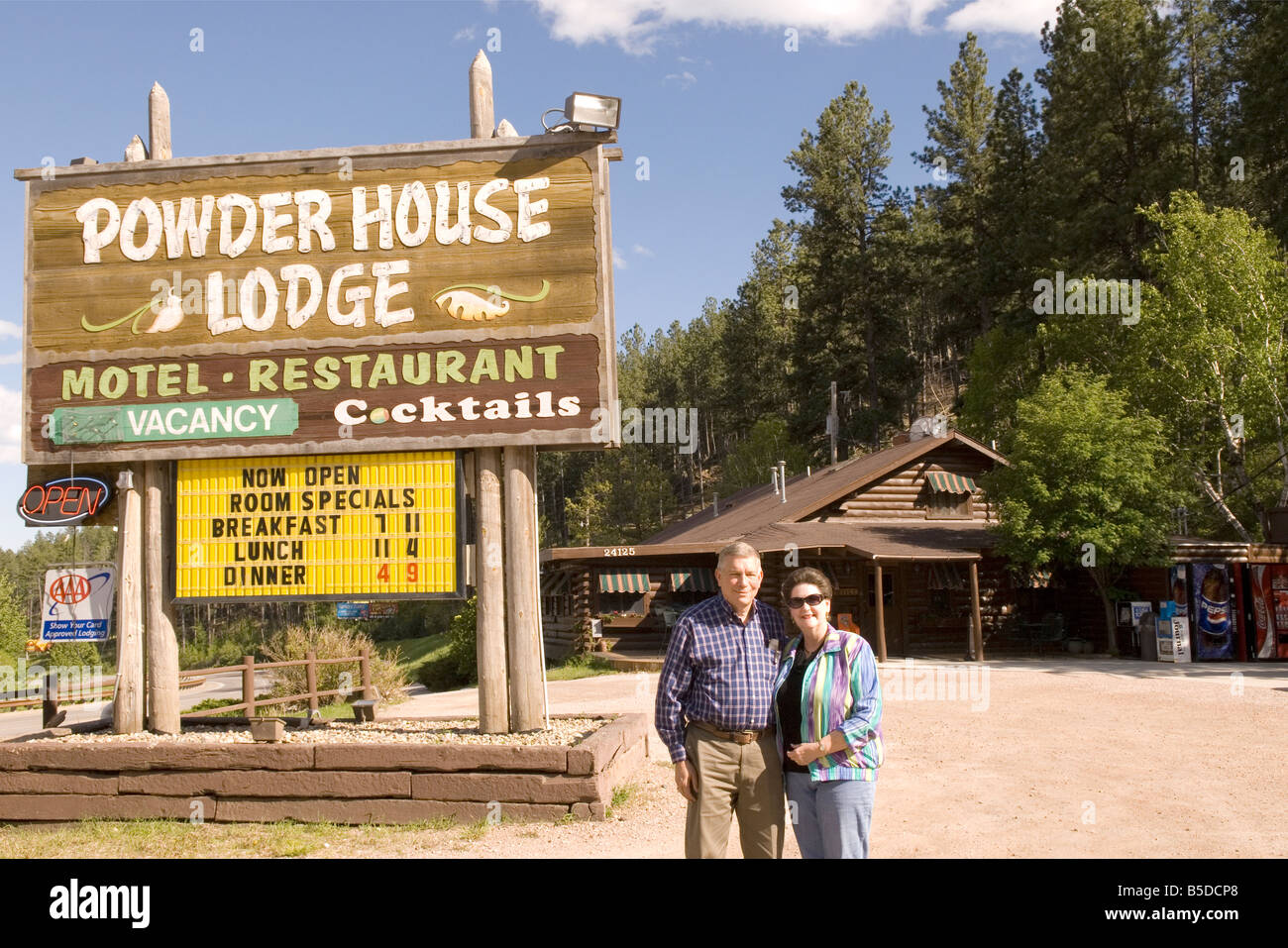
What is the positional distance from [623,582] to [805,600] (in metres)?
21.6

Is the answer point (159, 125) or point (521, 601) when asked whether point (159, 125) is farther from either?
point (521, 601)

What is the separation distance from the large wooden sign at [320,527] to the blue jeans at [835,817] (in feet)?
15.6

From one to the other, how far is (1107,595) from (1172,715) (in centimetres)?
984

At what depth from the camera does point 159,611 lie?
891cm

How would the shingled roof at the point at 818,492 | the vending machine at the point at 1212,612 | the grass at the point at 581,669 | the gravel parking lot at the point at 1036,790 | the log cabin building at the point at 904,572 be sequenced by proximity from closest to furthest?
1. the gravel parking lot at the point at 1036,790
2. the vending machine at the point at 1212,612
3. the log cabin building at the point at 904,572
4. the grass at the point at 581,669
5. the shingled roof at the point at 818,492

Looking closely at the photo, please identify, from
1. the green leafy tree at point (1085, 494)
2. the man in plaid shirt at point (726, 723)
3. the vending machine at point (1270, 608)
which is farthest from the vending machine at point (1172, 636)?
the man in plaid shirt at point (726, 723)

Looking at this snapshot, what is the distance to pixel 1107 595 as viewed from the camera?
21844 mm

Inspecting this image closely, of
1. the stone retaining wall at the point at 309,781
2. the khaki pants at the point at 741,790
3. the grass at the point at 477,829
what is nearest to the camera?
the khaki pants at the point at 741,790

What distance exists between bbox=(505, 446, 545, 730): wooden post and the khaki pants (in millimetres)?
3953

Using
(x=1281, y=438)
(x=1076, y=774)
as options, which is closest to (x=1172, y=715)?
(x=1076, y=774)

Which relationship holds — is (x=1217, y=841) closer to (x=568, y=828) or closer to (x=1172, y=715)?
(x=568, y=828)

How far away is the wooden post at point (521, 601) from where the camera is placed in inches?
334

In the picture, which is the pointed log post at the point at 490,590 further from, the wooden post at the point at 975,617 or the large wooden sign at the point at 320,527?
the wooden post at the point at 975,617

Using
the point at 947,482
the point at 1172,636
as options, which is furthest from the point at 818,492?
the point at 1172,636
